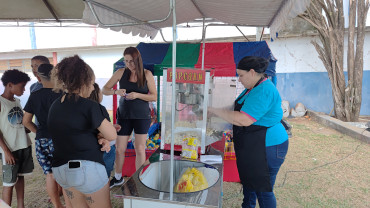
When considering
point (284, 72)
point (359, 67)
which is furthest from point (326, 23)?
point (284, 72)

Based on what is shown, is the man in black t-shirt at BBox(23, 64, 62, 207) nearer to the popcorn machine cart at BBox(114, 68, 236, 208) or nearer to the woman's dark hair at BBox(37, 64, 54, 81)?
the woman's dark hair at BBox(37, 64, 54, 81)

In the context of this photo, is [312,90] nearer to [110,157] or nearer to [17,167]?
→ [110,157]

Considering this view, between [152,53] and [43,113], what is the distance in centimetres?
232

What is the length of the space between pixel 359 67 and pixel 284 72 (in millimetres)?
2417

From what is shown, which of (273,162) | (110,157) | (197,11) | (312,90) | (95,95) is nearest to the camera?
(273,162)

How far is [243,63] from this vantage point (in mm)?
1849

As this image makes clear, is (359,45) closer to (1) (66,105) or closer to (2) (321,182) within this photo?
(2) (321,182)

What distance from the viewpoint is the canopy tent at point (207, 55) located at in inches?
132

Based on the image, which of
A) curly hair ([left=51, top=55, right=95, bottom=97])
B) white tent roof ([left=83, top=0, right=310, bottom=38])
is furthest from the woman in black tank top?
curly hair ([left=51, top=55, right=95, bottom=97])

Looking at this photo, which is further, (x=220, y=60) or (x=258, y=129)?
(x=220, y=60)

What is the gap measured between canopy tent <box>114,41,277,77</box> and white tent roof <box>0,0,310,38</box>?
18.1 inches

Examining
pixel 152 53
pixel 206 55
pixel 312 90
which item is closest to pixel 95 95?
pixel 152 53

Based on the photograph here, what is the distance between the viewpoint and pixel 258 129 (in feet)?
6.17

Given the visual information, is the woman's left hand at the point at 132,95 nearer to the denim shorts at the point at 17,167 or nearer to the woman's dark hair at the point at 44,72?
the woman's dark hair at the point at 44,72
